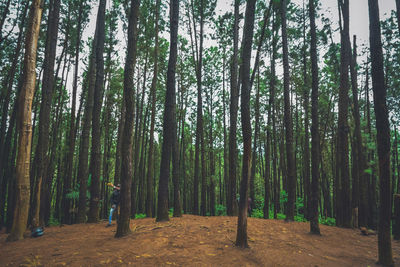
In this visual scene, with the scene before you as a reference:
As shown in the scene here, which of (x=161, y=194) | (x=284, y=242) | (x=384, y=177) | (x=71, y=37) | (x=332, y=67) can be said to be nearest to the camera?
(x=384, y=177)

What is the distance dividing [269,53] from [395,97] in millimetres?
10194

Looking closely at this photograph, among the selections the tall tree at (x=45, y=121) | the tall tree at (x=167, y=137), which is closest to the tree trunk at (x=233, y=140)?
the tall tree at (x=167, y=137)

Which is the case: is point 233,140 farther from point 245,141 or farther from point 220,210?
point 220,210

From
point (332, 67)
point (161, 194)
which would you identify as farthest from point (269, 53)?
point (161, 194)

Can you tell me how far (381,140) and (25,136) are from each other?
Result: 8581mm

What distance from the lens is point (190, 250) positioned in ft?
14.8

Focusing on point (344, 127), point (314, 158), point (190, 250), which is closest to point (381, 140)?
point (314, 158)

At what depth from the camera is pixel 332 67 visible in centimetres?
1426

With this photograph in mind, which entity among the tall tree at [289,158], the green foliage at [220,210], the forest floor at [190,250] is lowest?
the green foliage at [220,210]

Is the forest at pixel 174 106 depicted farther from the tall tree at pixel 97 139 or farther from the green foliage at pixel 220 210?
the green foliage at pixel 220 210

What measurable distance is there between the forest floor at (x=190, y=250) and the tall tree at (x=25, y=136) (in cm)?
51

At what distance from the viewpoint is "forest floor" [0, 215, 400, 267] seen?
3.82 metres

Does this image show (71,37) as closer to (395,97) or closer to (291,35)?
(291,35)

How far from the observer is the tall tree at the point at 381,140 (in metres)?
4.52
